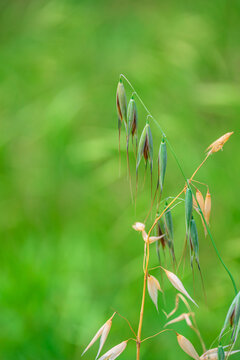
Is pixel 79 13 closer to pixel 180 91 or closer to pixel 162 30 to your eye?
pixel 162 30

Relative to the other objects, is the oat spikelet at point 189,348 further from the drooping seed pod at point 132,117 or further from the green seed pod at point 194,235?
the drooping seed pod at point 132,117

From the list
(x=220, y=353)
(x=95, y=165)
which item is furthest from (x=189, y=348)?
(x=95, y=165)

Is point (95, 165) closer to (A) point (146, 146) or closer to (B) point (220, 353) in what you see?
(A) point (146, 146)

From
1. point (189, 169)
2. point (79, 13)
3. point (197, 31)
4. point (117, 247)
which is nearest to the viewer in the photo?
point (189, 169)

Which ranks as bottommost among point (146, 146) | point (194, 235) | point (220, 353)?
point (220, 353)

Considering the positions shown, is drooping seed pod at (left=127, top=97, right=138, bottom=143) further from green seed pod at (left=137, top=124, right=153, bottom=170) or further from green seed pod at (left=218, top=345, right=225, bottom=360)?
green seed pod at (left=218, top=345, right=225, bottom=360)

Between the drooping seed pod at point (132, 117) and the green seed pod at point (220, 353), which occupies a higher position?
the drooping seed pod at point (132, 117)

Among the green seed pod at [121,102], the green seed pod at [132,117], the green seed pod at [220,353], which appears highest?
the green seed pod at [121,102]

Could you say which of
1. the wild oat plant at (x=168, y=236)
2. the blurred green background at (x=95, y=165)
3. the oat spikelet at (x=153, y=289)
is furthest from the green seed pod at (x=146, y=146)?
the blurred green background at (x=95, y=165)

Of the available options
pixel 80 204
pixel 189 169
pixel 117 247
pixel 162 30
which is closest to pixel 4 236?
pixel 80 204
